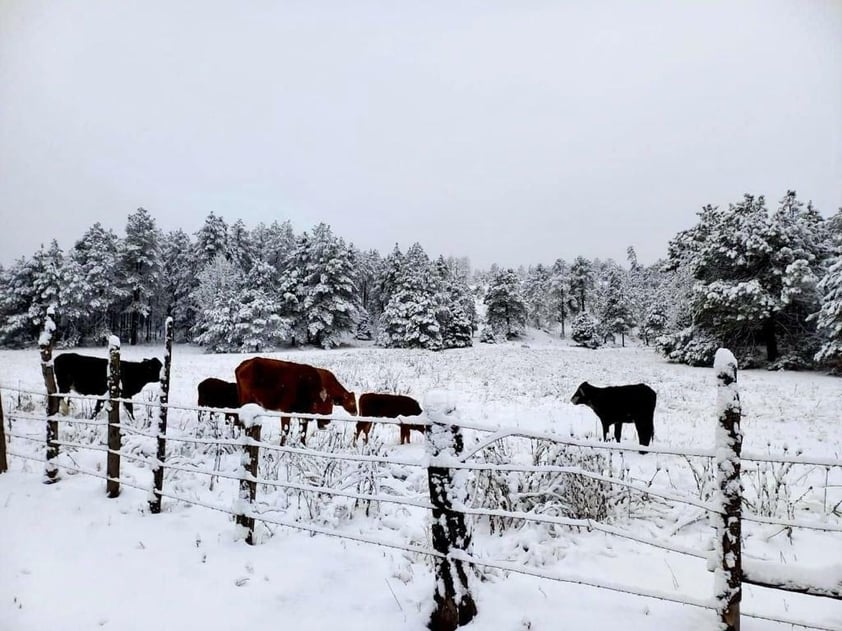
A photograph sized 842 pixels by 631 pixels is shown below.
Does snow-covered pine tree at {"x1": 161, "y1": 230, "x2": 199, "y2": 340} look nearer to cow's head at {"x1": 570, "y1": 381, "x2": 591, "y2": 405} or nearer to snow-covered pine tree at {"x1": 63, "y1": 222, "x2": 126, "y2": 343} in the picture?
snow-covered pine tree at {"x1": 63, "y1": 222, "x2": 126, "y2": 343}

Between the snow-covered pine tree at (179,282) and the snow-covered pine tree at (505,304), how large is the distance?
31623 millimetres

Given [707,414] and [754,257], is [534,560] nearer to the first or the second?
[707,414]

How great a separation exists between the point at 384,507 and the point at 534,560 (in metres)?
1.96

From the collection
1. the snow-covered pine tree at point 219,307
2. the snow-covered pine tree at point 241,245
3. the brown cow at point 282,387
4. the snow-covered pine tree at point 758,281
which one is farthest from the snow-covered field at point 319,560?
the snow-covered pine tree at point 241,245

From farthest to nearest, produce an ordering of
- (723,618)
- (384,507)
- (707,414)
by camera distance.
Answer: (707,414) → (384,507) → (723,618)

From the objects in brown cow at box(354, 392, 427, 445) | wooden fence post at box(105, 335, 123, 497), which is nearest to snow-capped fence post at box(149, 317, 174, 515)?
wooden fence post at box(105, 335, 123, 497)

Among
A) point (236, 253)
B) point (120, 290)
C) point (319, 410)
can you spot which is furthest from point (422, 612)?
point (236, 253)

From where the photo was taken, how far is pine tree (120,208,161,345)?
35719 millimetres

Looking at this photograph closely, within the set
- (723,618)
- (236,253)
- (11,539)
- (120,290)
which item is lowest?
(11,539)

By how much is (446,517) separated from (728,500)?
1696 mm

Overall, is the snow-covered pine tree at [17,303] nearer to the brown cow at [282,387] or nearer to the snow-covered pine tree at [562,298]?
the brown cow at [282,387]

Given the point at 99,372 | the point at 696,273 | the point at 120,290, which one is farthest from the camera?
the point at 120,290

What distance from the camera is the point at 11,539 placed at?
14.1ft

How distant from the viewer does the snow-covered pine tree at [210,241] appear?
1658 inches
